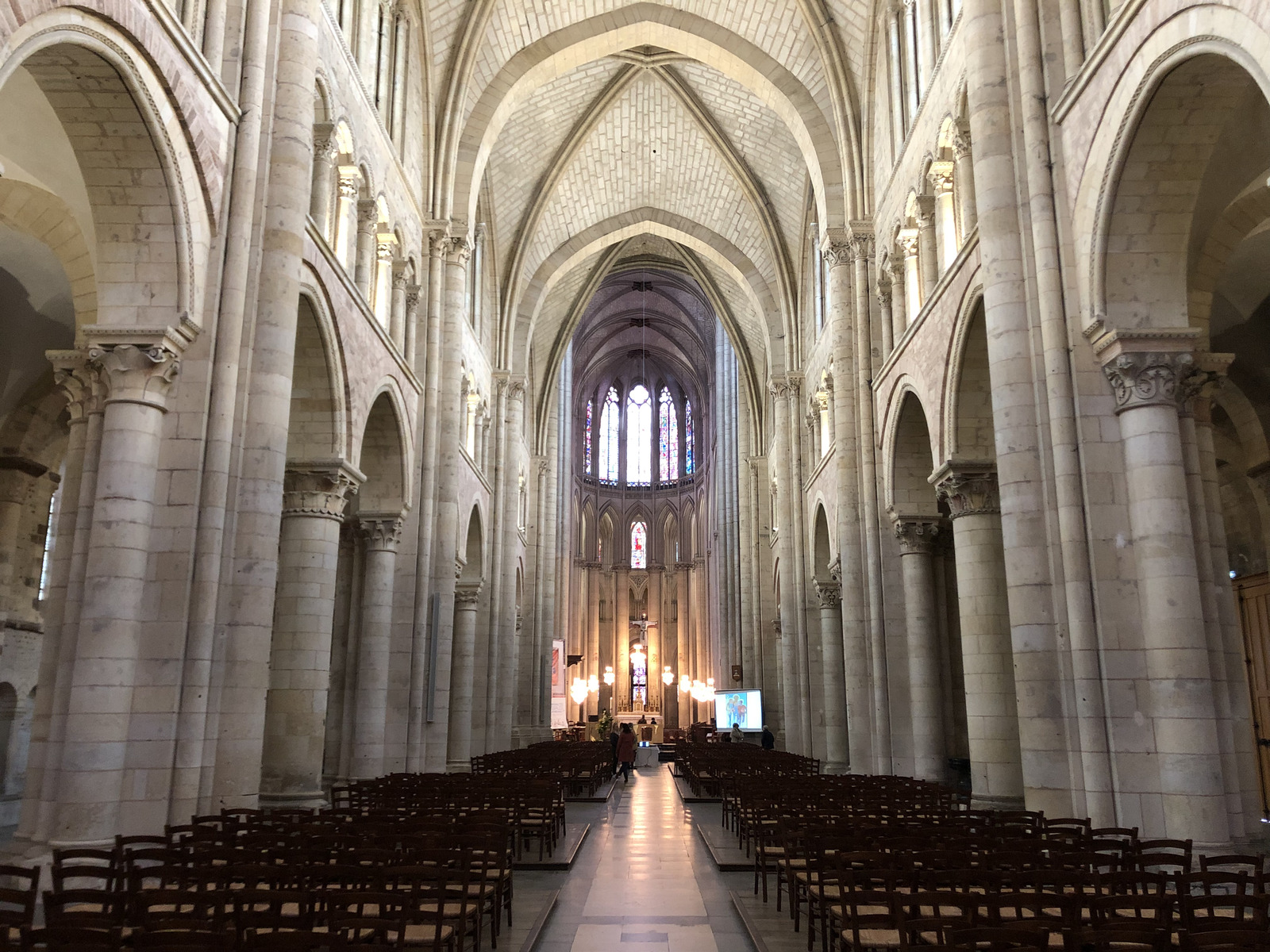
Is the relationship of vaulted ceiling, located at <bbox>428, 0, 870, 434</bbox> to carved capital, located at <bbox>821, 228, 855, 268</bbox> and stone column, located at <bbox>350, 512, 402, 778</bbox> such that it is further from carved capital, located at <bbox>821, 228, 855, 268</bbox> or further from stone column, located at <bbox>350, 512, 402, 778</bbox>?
stone column, located at <bbox>350, 512, 402, 778</bbox>

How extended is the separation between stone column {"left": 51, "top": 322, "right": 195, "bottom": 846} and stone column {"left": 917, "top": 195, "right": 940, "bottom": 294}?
12729 millimetres

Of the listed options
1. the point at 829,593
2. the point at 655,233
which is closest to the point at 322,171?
the point at 829,593

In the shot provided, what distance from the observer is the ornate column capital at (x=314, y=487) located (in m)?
15.7

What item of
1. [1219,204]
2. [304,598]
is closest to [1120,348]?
[1219,204]

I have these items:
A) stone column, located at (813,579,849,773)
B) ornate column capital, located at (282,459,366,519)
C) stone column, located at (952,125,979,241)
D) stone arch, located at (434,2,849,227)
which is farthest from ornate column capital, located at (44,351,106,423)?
stone column, located at (813,579,849,773)

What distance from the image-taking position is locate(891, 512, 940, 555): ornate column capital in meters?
19.9

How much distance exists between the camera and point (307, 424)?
16.1 meters

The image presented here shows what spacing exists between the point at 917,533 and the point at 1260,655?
239 inches

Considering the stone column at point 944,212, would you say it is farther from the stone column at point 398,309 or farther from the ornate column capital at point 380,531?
the ornate column capital at point 380,531

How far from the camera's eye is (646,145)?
107ft

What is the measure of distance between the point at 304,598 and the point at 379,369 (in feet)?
17.0

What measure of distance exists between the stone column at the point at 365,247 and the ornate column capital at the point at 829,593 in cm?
1561

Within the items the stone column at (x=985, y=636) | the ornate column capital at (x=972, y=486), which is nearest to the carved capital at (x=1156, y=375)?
the stone column at (x=985, y=636)

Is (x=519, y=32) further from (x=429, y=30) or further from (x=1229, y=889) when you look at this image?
(x=1229, y=889)
